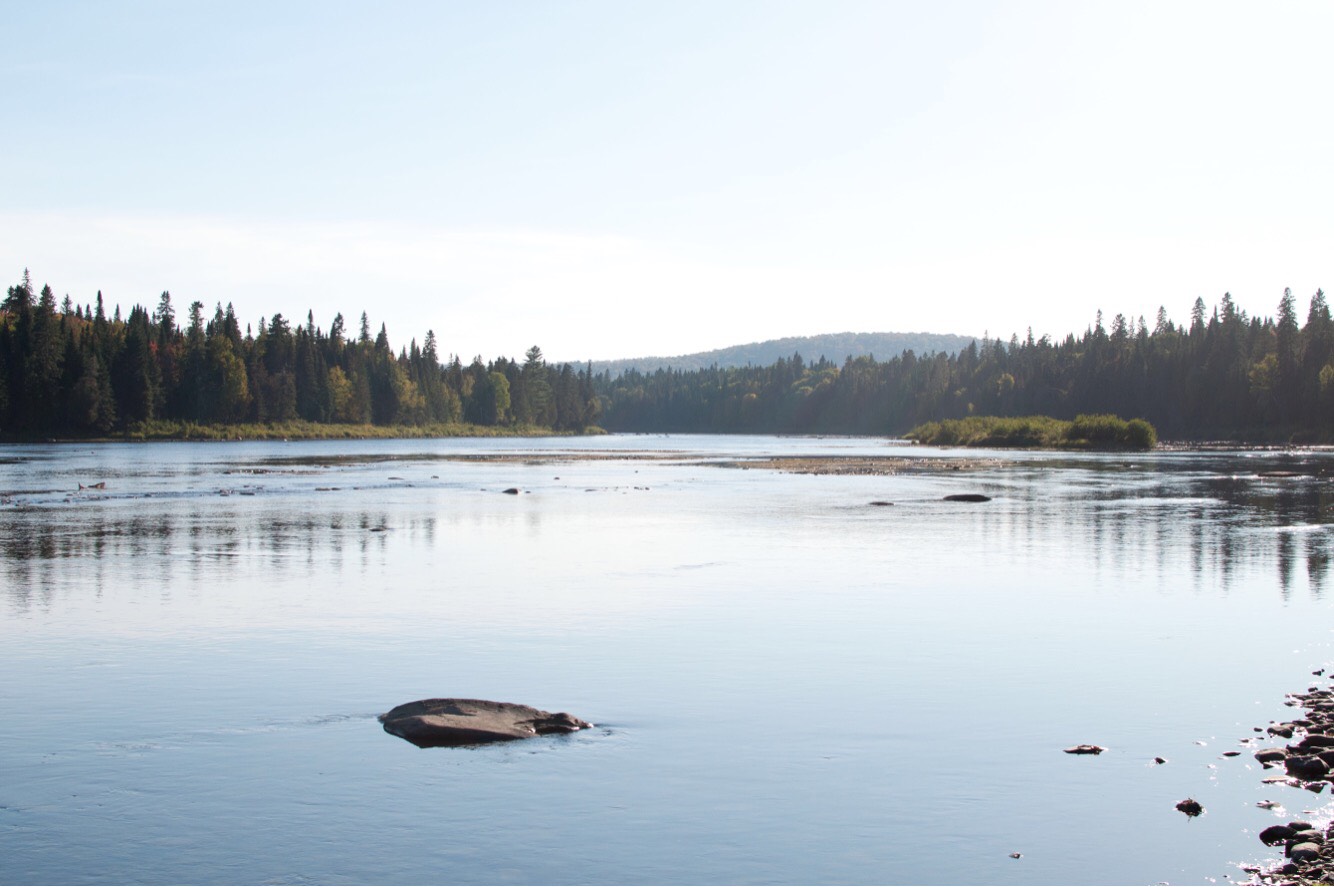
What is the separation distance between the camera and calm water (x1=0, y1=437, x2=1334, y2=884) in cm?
1287

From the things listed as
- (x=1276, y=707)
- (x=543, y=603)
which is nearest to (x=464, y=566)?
(x=543, y=603)

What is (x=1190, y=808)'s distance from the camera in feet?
45.1

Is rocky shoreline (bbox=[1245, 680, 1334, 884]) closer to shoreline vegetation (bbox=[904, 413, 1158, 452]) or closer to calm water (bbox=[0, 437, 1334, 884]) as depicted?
calm water (bbox=[0, 437, 1334, 884])

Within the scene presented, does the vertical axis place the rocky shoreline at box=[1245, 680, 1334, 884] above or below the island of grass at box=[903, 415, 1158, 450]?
below

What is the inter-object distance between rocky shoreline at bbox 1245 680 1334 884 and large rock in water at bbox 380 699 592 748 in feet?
29.8

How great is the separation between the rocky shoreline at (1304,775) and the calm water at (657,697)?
36 centimetres

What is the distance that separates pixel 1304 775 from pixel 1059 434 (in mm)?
130575

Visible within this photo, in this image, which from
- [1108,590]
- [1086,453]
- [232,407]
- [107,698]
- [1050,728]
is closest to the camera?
[1050,728]

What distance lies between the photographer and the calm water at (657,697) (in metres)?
12.9

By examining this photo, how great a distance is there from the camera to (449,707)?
1745 centimetres

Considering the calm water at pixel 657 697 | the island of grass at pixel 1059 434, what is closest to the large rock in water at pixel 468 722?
the calm water at pixel 657 697

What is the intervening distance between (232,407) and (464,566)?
153958 mm

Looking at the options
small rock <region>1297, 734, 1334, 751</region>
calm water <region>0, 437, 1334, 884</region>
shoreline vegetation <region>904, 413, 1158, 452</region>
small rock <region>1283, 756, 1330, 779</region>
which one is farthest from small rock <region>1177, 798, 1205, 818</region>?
shoreline vegetation <region>904, 413, 1158, 452</region>

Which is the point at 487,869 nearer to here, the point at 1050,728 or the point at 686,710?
the point at 686,710
